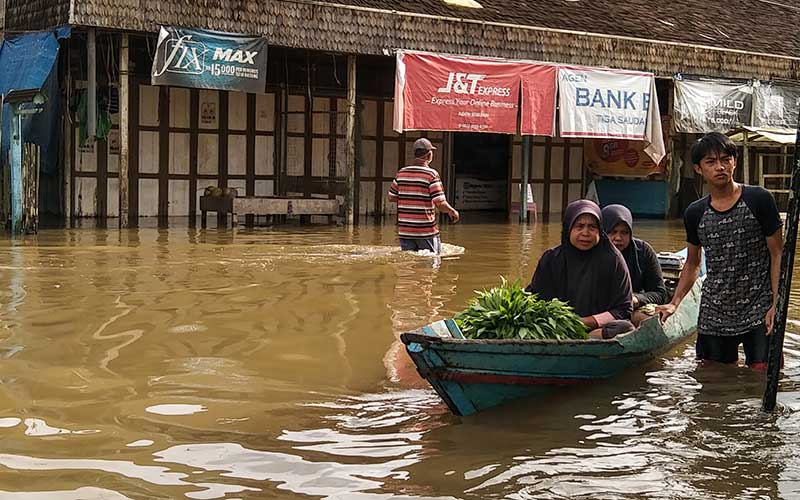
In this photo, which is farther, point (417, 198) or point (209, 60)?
point (209, 60)

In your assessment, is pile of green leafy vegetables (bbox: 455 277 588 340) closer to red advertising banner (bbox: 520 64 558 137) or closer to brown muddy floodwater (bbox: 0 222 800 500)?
brown muddy floodwater (bbox: 0 222 800 500)

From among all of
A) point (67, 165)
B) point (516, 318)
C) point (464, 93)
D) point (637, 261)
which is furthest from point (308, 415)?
point (67, 165)

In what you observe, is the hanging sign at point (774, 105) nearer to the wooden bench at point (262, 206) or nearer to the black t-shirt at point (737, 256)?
the wooden bench at point (262, 206)

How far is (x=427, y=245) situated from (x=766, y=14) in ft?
55.3

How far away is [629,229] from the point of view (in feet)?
23.1

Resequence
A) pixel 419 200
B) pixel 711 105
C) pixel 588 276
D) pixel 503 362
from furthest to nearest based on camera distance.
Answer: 1. pixel 711 105
2. pixel 419 200
3. pixel 588 276
4. pixel 503 362

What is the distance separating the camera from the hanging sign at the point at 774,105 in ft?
70.3

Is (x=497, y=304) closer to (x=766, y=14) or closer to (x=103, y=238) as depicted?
(x=103, y=238)

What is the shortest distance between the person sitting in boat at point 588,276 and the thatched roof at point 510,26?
9.95 meters

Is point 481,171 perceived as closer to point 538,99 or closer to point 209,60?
point 538,99

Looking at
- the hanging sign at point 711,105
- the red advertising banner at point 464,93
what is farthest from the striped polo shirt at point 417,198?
the hanging sign at point 711,105

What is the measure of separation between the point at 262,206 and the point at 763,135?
10088 millimetres

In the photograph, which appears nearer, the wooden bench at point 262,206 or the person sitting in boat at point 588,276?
the person sitting in boat at point 588,276

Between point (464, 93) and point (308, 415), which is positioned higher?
point (464, 93)
